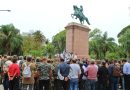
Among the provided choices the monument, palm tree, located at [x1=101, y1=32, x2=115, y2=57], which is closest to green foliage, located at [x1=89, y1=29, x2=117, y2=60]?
palm tree, located at [x1=101, y1=32, x2=115, y2=57]

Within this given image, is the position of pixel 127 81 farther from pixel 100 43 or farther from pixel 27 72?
pixel 100 43

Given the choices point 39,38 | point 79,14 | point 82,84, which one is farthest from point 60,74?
point 39,38

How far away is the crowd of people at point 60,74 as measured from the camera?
1939 cm

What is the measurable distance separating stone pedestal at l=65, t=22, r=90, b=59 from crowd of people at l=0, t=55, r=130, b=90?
53.2 feet

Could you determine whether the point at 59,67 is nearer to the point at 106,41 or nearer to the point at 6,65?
the point at 6,65

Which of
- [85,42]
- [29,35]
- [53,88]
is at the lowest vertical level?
[53,88]

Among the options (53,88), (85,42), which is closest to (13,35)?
(85,42)

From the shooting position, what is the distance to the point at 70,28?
41594 mm

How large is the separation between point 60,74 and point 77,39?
21.0 meters

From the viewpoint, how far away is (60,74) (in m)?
20.8

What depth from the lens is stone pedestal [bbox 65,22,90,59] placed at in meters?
41.3

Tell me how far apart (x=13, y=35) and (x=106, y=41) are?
27134 millimetres

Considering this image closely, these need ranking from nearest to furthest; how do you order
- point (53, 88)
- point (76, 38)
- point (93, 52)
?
point (53, 88), point (76, 38), point (93, 52)

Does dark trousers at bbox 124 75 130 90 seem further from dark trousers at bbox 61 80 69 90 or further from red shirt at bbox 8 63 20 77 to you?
red shirt at bbox 8 63 20 77
